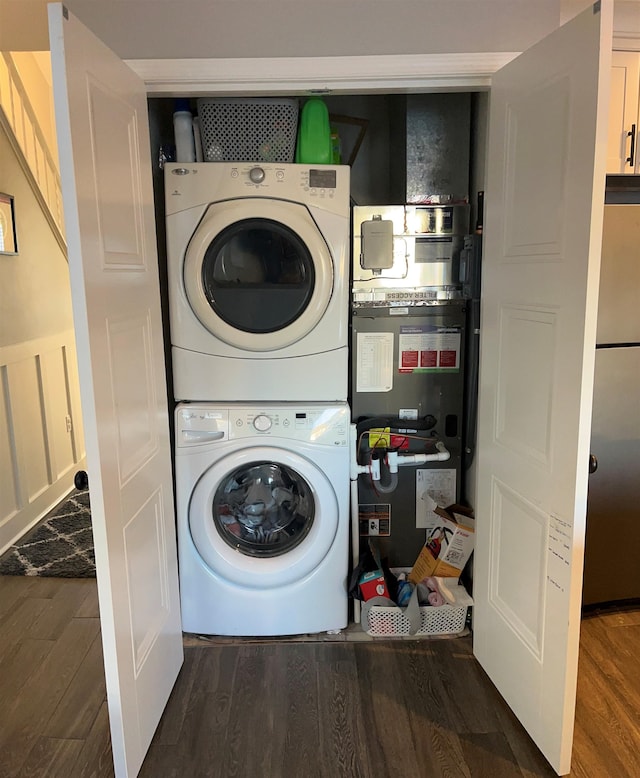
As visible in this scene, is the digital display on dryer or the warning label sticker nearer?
the digital display on dryer

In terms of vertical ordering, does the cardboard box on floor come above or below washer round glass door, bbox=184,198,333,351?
below

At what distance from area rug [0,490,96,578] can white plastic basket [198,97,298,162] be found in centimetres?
186

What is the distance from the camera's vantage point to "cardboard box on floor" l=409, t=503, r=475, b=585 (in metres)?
2.24

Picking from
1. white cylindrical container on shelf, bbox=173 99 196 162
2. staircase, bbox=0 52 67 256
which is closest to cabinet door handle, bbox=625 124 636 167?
white cylindrical container on shelf, bbox=173 99 196 162

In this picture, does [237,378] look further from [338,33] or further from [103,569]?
[338,33]

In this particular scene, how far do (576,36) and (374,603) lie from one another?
1.83 m

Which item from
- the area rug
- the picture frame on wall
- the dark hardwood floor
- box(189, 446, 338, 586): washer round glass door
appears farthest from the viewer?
the picture frame on wall

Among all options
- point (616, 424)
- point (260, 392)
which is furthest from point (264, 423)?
point (616, 424)

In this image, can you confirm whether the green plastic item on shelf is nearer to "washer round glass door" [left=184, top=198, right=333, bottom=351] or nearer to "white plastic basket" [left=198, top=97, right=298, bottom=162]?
"white plastic basket" [left=198, top=97, right=298, bottom=162]

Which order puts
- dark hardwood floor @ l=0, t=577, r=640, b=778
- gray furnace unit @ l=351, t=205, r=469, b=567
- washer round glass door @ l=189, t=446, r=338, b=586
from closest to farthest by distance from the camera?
1. dark hardwood floor @ l=0, t=577, r=640, b=778
2. washer round glass door @ l=189, t=446, r=338, b=586
3. gray furnace unit @ l=351, t=205, r=469, b=567

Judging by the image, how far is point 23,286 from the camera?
3.04 metres

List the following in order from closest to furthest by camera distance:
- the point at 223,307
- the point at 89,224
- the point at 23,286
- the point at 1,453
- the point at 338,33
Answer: the point at 89,224 < the point at 338,33 < the point at 223,307 < the point at 1,453 < the point at 23,286

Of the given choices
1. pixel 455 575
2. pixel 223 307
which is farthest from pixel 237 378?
pixel 455 575

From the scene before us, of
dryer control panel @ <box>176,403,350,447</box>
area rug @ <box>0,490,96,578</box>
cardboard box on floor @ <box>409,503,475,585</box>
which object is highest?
dryer control panel @ <box>176,403,350,447</box>
